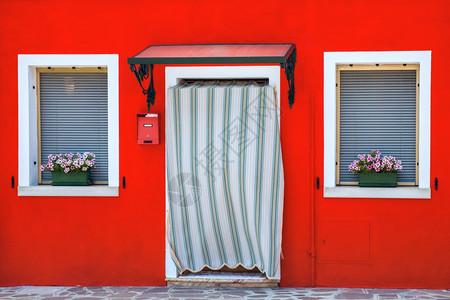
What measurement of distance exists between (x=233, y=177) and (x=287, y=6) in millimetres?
2151

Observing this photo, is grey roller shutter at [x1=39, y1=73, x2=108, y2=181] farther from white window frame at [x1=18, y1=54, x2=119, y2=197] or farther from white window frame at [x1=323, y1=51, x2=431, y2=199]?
white window frame at [x1=323, y1=51, x2=431, y2=199]

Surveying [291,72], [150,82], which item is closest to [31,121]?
[150,82]

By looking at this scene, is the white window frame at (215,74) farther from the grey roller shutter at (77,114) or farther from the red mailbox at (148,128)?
the grey roller shutter at (77,114)

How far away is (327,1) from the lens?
7469 mm

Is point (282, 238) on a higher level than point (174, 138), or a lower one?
lower

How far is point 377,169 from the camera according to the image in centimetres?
738

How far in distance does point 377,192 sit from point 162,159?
2.62 metres

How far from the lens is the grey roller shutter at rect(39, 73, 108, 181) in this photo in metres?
7.91

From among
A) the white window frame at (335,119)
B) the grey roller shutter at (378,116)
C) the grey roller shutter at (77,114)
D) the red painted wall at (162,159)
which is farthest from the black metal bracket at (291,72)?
the grey roller shutter at (77,114)

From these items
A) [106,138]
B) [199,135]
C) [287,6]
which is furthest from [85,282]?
[287,6]

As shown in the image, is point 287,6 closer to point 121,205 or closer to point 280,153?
point 280,153

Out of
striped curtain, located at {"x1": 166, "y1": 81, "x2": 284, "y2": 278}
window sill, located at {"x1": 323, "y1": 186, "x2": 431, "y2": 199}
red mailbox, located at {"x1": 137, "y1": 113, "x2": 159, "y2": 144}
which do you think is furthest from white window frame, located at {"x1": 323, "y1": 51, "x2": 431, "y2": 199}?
red mailbox, located at {"x1": 137, "y1": 113, "x2": 159, "y2": 144}

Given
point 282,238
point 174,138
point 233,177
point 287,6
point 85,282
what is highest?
point 287,6

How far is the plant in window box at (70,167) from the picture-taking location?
25.3ft
